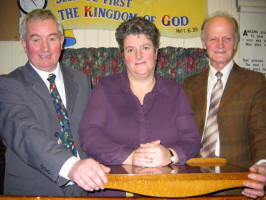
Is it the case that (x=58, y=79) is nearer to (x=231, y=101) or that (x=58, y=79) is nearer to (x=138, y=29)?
(x=138, y=29)

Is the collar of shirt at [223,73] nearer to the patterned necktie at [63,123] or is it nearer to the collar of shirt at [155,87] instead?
the collar of shirt at [155,87]

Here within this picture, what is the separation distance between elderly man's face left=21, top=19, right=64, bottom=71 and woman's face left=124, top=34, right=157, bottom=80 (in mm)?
542

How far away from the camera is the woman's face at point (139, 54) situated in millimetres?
1505

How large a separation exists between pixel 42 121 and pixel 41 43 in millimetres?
566

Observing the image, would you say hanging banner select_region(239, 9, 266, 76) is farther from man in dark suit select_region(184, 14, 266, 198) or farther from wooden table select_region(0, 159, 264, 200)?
wooden table select_region(0, 159, 264, 200)

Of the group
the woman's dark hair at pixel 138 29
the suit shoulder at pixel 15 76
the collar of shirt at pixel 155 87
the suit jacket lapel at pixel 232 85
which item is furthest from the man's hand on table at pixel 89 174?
the suit jacket lapel at pixel 232 85

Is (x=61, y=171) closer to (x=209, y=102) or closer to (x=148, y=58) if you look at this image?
(x=148, y=58)

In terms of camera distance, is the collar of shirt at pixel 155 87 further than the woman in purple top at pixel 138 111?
Yes

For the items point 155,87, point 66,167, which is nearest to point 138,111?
point 155,87

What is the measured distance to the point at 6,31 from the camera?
278cm

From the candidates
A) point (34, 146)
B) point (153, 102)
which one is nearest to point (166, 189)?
point (34, 146)

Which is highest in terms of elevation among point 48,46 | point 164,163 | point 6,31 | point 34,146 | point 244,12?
point 244,12

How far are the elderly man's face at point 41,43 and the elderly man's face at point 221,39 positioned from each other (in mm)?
1256

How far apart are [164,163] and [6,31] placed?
2674 millimetres
